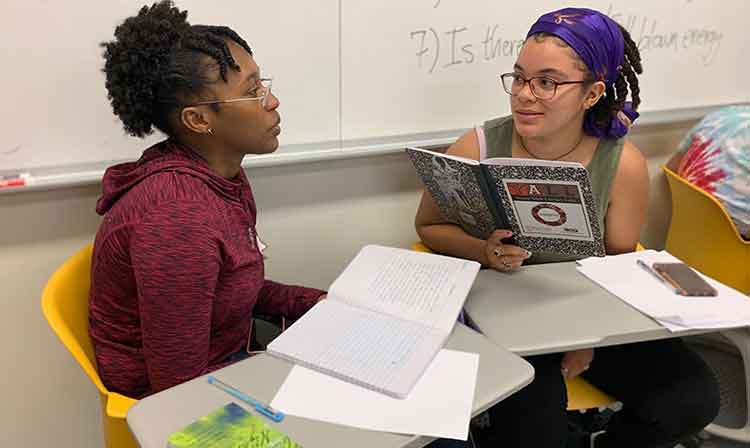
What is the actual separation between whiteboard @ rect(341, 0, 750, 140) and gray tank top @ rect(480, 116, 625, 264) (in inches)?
8.6

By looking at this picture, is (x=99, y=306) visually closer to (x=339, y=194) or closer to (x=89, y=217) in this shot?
(x=89, y=217)

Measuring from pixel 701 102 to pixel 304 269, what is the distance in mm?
1454

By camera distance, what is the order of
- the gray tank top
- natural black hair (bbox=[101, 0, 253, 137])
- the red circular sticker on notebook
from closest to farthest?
natural black hair (bbox=[101, 0, 253, 137]) < the red circular sticker on notebook < the gray tank top

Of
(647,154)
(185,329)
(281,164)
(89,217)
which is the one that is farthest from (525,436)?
(647,154)

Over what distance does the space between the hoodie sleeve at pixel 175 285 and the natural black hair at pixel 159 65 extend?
0.72ft

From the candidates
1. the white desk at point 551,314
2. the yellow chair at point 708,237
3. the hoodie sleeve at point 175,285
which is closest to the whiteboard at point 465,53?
the yellow chair at point 708,237

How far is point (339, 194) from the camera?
5.90 feet

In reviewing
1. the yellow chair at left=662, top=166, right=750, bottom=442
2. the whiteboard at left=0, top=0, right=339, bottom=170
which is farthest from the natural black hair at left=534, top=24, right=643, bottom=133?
the whiteboard at left=0, top=0, right=339, bottom=170

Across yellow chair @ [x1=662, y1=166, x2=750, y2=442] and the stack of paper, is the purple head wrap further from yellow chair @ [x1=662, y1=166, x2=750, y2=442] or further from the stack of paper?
yellow chair @ [x1=662, y1=166, x2=750, y2=442]

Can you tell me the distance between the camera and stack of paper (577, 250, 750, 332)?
1199 mm

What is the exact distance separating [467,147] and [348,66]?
36 cm

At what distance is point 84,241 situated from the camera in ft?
5.02

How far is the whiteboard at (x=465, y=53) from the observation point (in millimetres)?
1650

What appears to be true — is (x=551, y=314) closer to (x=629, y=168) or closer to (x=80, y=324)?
(x=629, y=168)
